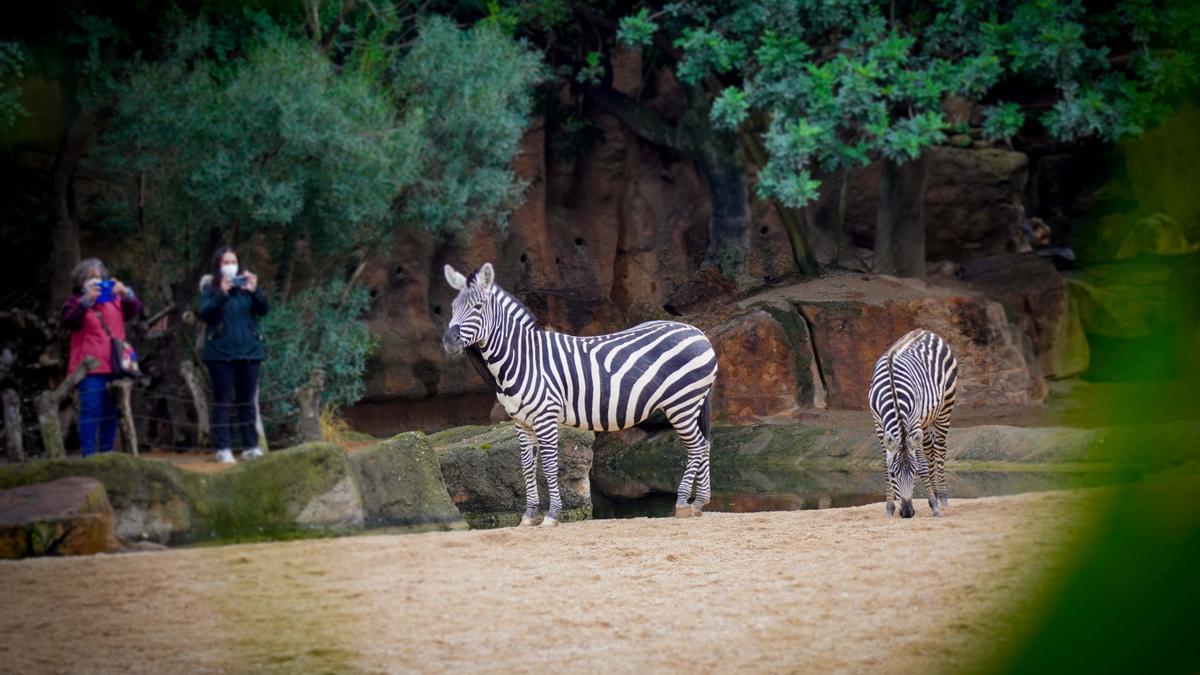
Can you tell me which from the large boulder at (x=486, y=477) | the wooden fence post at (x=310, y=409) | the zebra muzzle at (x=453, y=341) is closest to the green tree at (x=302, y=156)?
the large boulder at (x=486, y=477)

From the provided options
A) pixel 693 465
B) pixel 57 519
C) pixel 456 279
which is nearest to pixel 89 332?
pixel 57 519

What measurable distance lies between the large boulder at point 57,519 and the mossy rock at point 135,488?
0.45ft

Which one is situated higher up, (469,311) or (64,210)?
(64,210)

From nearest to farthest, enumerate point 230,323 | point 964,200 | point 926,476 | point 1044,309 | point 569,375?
point 926,476, point 230,323, point 569,375, point 1044,309, point 964,200

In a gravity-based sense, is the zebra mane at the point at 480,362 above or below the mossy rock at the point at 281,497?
above

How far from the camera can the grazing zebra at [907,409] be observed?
33.3 ft

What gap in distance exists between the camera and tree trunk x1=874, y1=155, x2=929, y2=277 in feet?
71.1

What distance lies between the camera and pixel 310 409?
37.6ft

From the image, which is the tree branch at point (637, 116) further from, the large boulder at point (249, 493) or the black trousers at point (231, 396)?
the large boulder at point (249, 493)

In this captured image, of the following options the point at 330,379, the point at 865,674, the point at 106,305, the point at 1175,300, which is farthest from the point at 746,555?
the point at 330,379

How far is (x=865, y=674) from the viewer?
525 centimetres

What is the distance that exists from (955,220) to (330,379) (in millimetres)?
12906

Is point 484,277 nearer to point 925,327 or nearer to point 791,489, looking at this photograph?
point 791,489

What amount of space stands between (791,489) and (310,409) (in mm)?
5858
